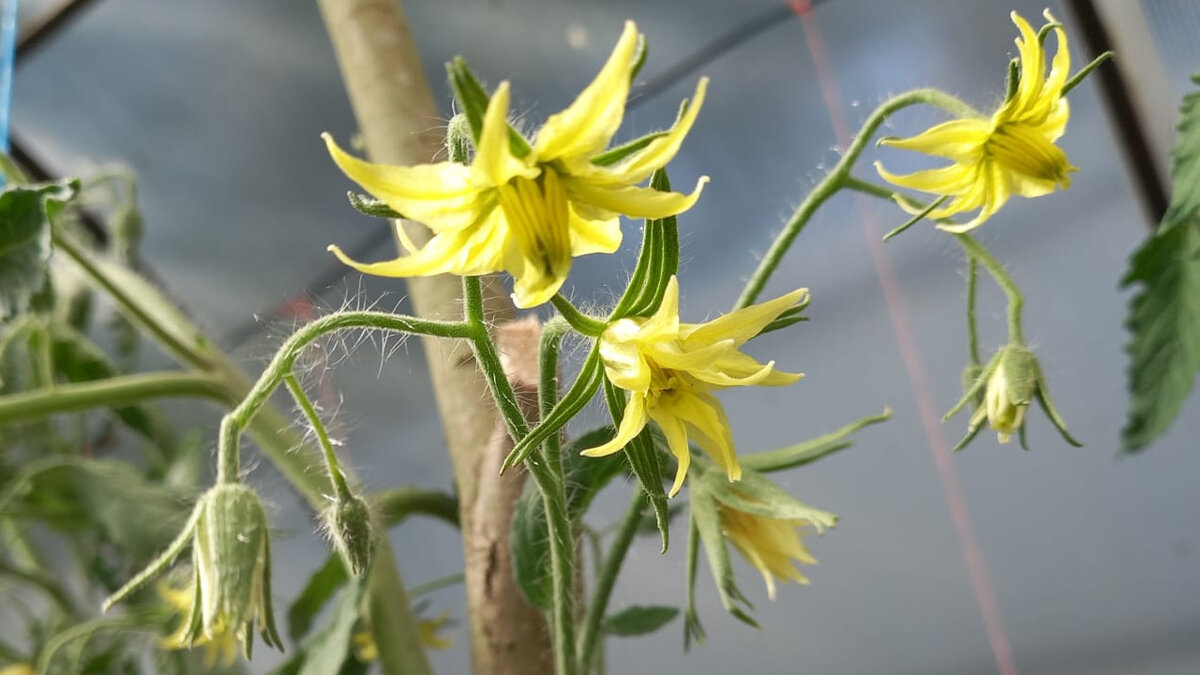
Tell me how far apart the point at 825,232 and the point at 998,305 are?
0.48 ft

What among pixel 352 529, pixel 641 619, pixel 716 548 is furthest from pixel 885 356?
pixel 352 529

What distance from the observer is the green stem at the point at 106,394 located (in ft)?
1.81

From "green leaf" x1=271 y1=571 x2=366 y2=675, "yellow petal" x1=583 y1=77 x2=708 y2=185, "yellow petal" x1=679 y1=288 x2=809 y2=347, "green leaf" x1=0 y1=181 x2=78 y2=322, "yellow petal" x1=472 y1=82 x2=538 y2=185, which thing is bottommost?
"green leaf" x1=271 y1=571 x2=366 y2=675

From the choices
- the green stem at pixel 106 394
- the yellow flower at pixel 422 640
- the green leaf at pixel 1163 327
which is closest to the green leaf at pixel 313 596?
the yellow flower at pixel 422 640

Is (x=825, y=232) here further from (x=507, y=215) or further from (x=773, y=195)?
(x=507, y=215)

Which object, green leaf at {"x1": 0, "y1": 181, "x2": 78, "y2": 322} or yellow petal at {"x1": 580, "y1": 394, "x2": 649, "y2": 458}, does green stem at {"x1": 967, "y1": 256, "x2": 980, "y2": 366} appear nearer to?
yellow petal at {"x1": 580, "y1": 394, "x2": 649, "y2": 458}

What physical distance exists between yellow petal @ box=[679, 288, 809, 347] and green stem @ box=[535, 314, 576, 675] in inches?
1.9

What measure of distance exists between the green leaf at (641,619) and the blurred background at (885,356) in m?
0.09

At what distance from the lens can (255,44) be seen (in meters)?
0.95

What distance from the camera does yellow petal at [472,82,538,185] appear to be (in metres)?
0.21

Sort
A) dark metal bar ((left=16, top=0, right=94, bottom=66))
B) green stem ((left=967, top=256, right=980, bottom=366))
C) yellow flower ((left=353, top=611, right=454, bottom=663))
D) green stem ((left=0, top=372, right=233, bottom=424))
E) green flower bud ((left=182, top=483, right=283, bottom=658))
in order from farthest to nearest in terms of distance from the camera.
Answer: dark metal bar ((left=16, top=0, right=94, bottom=66)) → yellow flower ((left=353, top=611, right=454, bottom=663)) → green stem ((left=0, top=372, right=233, bottom=424)) → green stem ((left=967, top=256, right=980, bottom=366)) → green flower bud ((left=182, top=483, right=283, bottom=658))

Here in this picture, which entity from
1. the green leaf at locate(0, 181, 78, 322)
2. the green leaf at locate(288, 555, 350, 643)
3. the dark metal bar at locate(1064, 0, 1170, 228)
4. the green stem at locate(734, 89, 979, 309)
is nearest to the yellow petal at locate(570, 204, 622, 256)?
the green stem at locate(734, 89, 979, 309)

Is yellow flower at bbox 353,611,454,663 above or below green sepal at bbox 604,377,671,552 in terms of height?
below

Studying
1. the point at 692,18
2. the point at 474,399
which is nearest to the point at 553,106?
the point at 692,18
